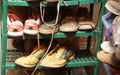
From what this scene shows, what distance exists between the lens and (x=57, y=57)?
1.55 m

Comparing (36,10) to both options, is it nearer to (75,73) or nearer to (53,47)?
(53,47)

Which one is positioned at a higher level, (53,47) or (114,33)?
(114,33)

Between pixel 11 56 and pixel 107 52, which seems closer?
pixel 107 52

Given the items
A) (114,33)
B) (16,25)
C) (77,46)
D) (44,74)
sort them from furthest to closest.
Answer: (77,46), (44,74), (16,25), (114,33)

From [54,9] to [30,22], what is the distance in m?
0.23

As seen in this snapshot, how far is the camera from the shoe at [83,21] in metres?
1.52

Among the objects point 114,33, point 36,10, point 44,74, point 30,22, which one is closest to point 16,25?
point 30,22

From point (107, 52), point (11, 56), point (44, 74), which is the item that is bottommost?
point (44, 74)

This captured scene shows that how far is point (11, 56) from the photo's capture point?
1.71 metres

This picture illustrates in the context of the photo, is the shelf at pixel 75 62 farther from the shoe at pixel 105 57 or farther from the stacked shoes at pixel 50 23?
the shoe at pixel 105 57

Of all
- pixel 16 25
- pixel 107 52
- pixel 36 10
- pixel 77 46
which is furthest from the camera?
pixel 77 46

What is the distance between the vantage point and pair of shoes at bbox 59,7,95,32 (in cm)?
149

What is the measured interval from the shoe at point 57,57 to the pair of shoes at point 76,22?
0.54 ft

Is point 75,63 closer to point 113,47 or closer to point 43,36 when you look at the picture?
point 43,36
